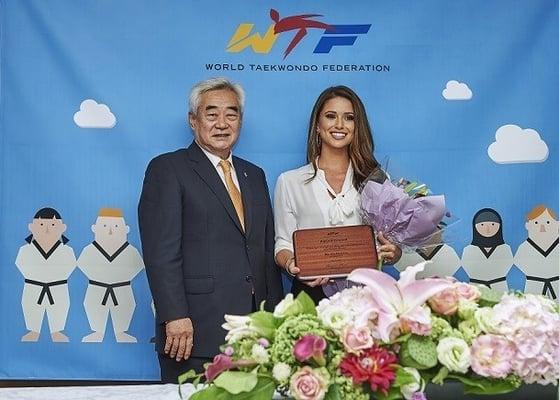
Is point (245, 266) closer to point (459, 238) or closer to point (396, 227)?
point (396, 227)

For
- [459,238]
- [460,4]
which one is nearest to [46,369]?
[459,238]

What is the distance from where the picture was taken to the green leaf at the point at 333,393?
1205 millimetres

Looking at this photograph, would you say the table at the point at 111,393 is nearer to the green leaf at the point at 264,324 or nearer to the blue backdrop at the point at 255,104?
the green leaf at the point at 264,324

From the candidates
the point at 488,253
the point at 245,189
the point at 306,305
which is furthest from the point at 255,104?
the point at 306,305

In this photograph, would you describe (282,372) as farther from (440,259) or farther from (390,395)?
(440,259)

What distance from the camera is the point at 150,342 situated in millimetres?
3203

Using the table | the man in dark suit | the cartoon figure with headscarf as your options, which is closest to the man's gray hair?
the man in dark suit

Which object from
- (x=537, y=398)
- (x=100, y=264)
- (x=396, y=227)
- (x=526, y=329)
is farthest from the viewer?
(x=100, y=264)

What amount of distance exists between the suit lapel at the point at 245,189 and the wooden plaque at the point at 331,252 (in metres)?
0.28

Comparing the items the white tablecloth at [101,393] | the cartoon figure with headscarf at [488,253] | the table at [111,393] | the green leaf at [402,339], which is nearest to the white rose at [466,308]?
the green leaf at [402,339]

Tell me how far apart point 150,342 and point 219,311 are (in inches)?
21.3

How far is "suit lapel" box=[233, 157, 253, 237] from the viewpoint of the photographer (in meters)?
2.90

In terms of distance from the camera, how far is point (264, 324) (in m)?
1.28

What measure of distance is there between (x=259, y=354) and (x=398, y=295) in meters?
0.24
